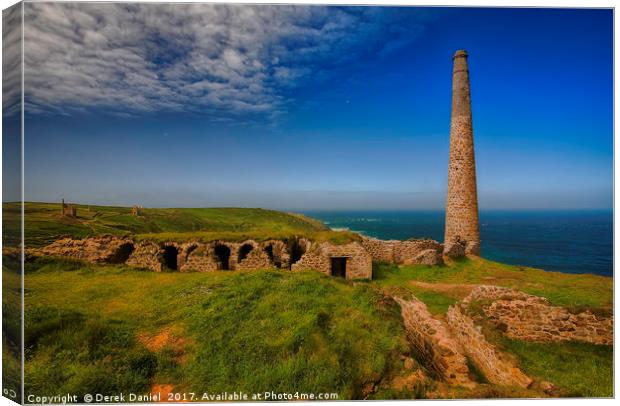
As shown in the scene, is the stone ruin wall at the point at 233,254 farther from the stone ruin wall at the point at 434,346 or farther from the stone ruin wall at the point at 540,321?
the stone ruin wall at the point at 540,321

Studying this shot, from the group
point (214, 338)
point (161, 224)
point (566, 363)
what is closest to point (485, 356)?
point (566, 363)

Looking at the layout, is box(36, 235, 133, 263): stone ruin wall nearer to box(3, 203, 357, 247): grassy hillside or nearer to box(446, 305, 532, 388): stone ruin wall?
box(3, 203, 357, 247): grassy hillside

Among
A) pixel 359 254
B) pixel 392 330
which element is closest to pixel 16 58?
pixel 392 330

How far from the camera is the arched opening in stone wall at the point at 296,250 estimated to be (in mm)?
11602

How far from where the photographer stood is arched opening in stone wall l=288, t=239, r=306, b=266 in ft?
38.1

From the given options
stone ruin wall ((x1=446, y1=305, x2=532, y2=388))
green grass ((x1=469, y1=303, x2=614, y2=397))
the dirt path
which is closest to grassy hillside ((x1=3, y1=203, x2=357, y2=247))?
the dirt path

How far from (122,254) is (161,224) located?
174cm

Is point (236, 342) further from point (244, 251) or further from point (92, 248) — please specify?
point (92, 248)

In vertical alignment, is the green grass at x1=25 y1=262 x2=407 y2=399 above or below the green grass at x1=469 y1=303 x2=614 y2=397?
above

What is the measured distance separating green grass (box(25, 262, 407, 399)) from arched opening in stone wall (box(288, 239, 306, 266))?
342 cm

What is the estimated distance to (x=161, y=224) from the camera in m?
12.3

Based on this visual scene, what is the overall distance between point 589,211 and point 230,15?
9.71 meters

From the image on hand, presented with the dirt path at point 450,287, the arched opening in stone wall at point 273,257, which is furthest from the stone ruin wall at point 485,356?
the arched opening in stone wall at point 273,257

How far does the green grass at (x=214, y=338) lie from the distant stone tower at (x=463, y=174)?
853cm
